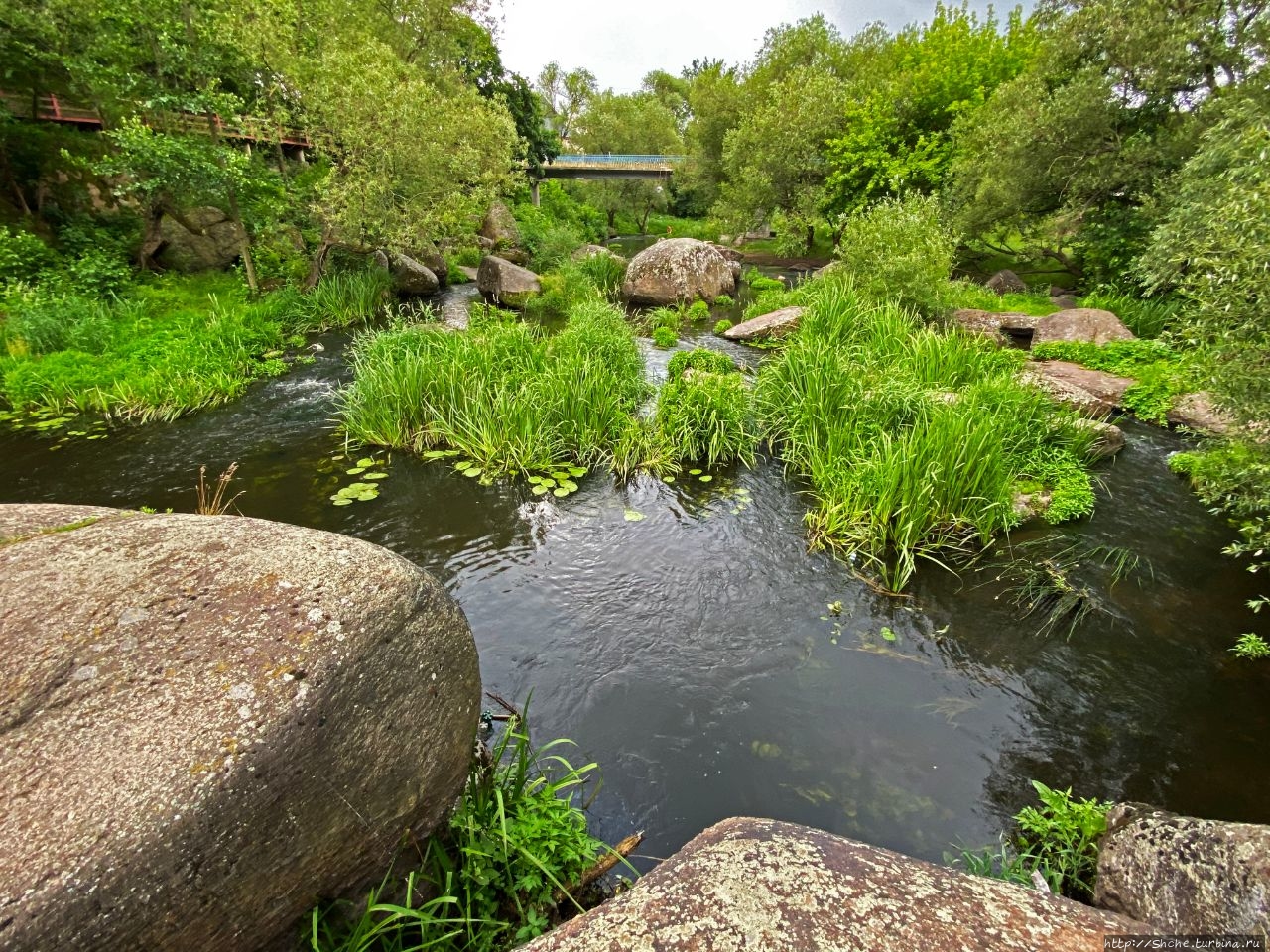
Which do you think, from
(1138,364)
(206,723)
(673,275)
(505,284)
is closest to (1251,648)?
(206,723)

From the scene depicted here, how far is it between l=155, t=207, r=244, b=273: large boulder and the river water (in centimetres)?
980

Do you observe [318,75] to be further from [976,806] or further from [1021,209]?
[1021,209]

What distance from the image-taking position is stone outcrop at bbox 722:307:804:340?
1434 cm

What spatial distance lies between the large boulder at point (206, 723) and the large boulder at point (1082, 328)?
1470 cm

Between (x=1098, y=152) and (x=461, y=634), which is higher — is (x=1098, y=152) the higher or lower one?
the higher one

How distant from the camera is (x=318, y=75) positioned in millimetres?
13664

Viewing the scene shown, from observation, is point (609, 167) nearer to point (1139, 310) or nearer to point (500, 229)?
point (500, 229)

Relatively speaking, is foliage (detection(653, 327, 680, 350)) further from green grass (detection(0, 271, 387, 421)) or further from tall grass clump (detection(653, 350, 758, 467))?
green grass (detection(0, 271, 387, 421))

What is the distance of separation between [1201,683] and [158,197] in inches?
799

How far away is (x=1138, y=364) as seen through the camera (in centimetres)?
1153

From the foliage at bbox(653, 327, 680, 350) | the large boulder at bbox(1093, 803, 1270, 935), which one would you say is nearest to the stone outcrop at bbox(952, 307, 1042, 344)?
the foliage at bbox(653, 327, 680, 350)

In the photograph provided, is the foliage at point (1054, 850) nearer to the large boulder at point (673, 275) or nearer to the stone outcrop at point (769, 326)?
the stone outcrop at point (769, 326)

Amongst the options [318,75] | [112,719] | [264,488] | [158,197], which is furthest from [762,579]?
[158,197]

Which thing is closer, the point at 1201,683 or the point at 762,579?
the point at 1201,683
